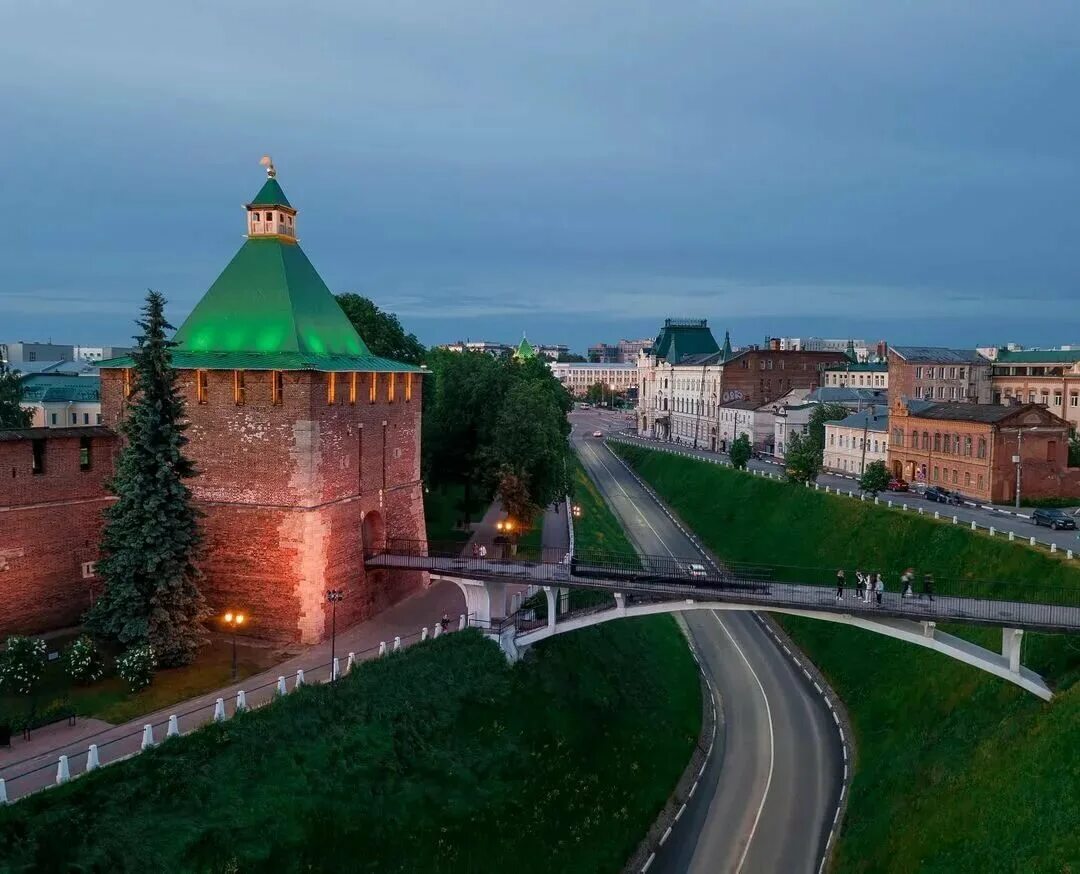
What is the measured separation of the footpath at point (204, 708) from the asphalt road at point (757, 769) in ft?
30.7

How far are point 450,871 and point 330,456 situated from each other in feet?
43.1

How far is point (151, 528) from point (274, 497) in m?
4.35

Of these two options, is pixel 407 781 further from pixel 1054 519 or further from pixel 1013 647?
pixel 1054 519

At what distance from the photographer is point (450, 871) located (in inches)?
803

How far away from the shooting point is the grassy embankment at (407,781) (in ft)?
54.5

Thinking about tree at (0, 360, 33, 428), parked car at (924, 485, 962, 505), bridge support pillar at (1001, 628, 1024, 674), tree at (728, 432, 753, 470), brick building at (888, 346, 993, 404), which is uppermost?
brick building at (888, 346, 993, 404)

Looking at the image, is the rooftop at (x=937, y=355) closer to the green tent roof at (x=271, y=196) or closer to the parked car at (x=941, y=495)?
the parked car at (x=941, y=495)

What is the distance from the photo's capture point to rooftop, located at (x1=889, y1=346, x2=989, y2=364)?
233 feet

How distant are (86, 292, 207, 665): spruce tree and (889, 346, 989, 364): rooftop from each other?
60409 millimetres

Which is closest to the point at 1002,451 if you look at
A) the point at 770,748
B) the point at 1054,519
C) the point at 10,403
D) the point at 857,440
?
the point at 1054,519

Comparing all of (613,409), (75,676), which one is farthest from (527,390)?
(613,409)

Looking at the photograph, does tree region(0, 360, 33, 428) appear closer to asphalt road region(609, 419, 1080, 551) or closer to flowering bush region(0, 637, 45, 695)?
flowering bush region(0, 637, 45, 695)

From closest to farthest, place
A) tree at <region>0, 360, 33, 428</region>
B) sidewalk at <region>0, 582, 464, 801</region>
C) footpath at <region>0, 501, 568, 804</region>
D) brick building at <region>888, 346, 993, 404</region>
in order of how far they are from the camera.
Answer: footpath at <region>0, 501, 568, 804</region> < sidewalk at <region>0, 582, 464, 801</region> < tree at <region>0, 360, 33, 428</region> < brick building at <region>888, 346, 993, 404</region>

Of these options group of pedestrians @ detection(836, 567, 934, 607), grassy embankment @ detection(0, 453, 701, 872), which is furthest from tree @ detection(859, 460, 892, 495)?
group of pedestrians @ detection(836, 567, 934, 607)
